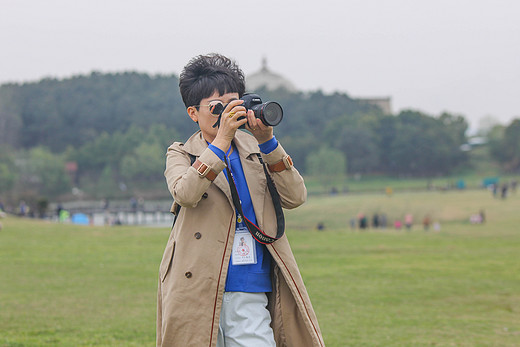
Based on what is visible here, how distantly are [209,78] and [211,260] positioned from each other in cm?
100

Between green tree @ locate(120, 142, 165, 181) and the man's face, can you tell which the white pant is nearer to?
the man's face

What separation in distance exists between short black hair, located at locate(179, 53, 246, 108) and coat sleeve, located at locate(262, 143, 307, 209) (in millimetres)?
418

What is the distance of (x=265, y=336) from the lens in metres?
3.22

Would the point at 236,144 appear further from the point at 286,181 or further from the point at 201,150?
the point at 286,181

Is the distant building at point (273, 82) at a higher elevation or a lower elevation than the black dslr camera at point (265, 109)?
higher

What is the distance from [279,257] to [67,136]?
11493 cm

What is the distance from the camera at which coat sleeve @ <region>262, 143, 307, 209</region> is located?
339 cm

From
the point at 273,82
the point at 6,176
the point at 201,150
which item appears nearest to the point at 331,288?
the point at 201,150

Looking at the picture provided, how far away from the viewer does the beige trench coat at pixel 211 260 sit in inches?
127

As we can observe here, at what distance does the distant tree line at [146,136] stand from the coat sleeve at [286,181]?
242 feet

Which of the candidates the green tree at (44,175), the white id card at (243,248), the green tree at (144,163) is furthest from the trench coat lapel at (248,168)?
the green tree at (144,163)

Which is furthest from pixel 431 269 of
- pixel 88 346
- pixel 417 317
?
pixel 88 346

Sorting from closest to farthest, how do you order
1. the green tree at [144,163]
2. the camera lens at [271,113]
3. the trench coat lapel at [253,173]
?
the camera lens at [271,113], the trench coat lapel at [253,173], the green tree at [144,163]

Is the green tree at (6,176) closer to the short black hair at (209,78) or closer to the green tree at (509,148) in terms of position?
the green tree at (509,148)
